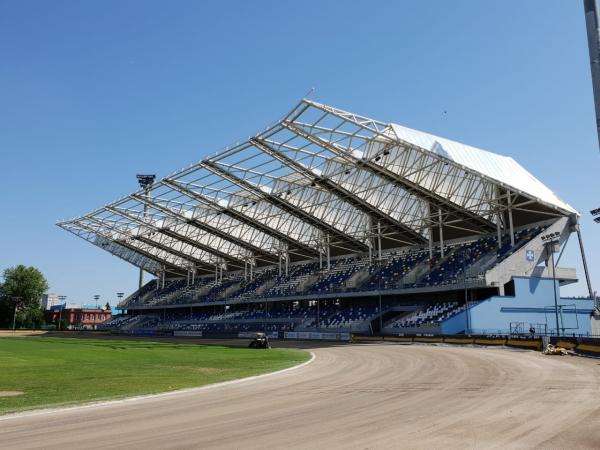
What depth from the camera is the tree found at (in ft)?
359

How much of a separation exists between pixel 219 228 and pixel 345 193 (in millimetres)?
25068

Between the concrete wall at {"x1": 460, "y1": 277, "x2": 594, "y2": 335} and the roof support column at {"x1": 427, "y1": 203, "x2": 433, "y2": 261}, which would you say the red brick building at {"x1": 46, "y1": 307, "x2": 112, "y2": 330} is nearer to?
the roof support column at {"x1": 427, "y1": 203, "x2": 433, "y2": 261}

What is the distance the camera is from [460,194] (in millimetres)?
50938

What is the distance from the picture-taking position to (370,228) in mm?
63156

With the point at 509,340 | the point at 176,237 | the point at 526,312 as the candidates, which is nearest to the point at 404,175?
the point at 509,340

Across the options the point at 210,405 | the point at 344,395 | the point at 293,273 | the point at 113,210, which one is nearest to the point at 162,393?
the point at 210,405

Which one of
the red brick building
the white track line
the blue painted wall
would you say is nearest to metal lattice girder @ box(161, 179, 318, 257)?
the blue painted wall

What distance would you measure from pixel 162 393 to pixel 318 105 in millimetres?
26378

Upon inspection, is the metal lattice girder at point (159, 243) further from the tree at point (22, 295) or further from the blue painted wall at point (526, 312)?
the blue painted wall at point (526, 312)

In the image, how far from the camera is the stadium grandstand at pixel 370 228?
45.5 meters

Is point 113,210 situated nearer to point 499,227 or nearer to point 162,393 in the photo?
point 499,227

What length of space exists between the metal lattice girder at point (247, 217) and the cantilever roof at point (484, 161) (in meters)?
26.0

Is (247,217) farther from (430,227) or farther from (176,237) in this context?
(430,227)

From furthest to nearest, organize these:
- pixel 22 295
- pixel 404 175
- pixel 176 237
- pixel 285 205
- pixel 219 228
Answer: pixel 22 295
pixel 176 237
pixel 219 228
pixel 285 205
pixel 404 175
